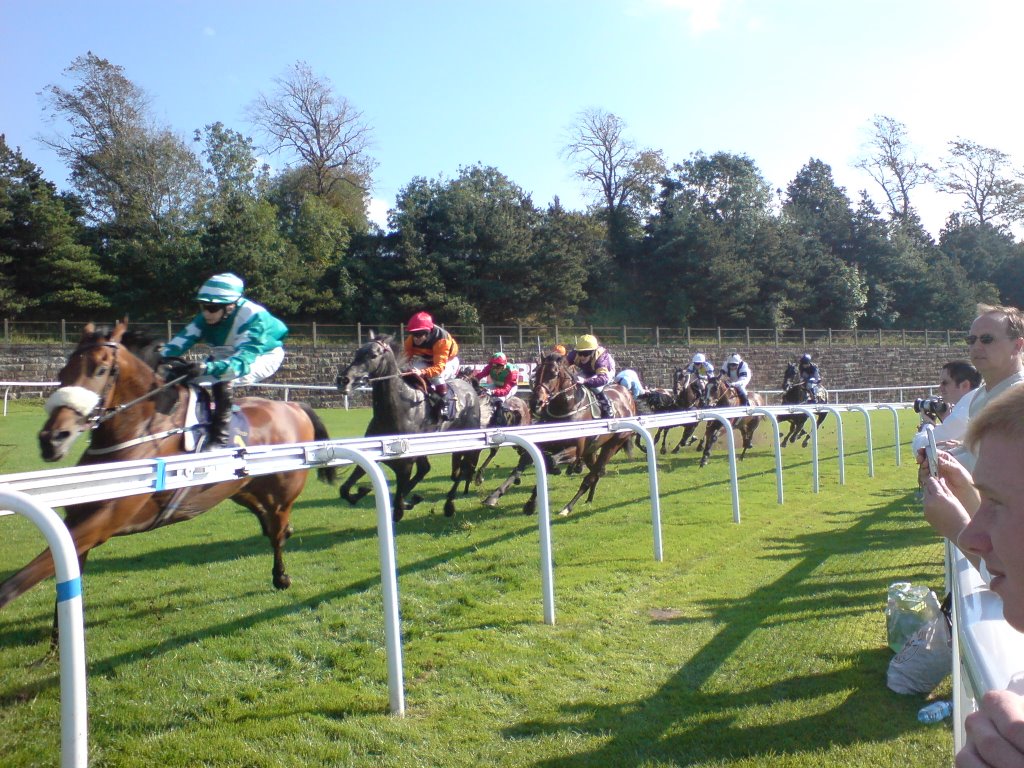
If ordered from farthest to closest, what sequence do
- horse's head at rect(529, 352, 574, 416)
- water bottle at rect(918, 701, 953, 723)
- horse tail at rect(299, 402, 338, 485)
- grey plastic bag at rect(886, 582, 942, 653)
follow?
horse's head at rect(529, 352, 574, 416) → horse tail at rect(299, 402, 338, 485) → grey plastic bag at rect(886, 582, 942, 653) → water bottle at rect(918, 701, 953, 723)

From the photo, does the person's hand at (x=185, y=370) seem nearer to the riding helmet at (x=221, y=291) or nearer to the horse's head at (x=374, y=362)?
the riding helmet at (x=221, y=291)

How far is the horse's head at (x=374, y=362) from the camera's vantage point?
7.80 meters

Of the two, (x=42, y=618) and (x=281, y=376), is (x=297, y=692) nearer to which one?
(x=42, y=618)

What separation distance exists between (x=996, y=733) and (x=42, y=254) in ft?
122

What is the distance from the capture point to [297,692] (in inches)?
144

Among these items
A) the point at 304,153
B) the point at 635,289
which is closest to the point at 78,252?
the point at 304,153

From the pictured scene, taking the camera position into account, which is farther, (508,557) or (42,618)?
(508,557)

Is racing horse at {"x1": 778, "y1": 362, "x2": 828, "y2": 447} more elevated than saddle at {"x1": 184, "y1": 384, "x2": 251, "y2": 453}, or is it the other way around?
saddle at {"x1": 184, "y1": 384, "x2": 251, "y2": 453}

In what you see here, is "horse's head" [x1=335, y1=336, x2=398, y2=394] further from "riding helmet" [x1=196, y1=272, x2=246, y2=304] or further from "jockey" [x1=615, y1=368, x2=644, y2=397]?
"jockey" [x1=615, y1=368, x2=644, y2=397]

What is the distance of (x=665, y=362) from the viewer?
35.9 meters

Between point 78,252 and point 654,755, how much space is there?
35.5m

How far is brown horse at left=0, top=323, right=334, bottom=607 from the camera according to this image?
4051mm

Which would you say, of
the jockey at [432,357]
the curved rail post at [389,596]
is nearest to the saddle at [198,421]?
the curved rail post at [389,596]

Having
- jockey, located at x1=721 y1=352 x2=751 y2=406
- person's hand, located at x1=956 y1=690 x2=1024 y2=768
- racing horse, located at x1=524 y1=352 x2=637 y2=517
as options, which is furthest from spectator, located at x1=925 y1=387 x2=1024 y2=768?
jockey, located at x1=721 y1=352 x2=751 y2=406
